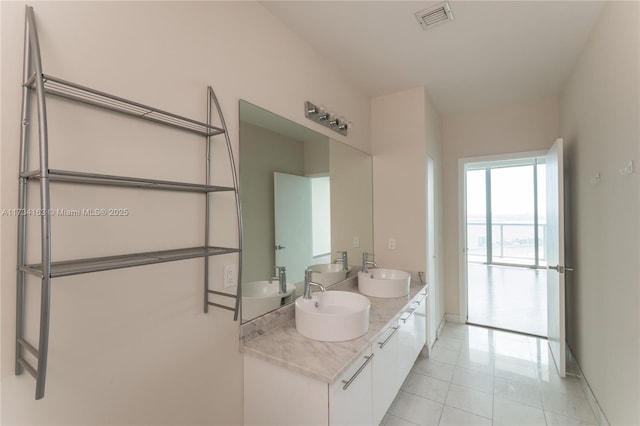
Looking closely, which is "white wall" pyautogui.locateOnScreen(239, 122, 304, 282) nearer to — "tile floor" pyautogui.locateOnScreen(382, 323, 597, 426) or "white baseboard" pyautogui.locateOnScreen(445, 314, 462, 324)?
"tile floor" pyautogui.locateOnScreen(382, 323, 597, 426)

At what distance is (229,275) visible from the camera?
4.66 feet

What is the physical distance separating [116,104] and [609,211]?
8.48ft

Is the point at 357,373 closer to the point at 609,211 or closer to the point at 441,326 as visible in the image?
the point at 609,211

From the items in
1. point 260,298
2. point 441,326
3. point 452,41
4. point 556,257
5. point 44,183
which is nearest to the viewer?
point 44,183

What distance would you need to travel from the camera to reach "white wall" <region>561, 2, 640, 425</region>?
4.79 feet

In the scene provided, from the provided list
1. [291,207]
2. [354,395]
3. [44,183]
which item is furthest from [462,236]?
[44,183]

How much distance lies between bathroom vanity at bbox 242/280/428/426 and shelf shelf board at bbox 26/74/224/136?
1.07m

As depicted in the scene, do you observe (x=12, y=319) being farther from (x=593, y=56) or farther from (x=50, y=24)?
(x=593, y=56)

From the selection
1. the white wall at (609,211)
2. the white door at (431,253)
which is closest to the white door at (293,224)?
the white door at (431,253)

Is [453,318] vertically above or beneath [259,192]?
beneath

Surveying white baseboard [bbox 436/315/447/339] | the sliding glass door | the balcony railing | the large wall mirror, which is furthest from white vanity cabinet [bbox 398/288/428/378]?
the balcony railing

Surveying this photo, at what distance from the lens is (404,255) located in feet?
9.23

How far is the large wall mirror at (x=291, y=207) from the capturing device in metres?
1.61

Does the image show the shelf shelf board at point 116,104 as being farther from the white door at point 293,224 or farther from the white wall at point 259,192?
the white door at point 293,224
